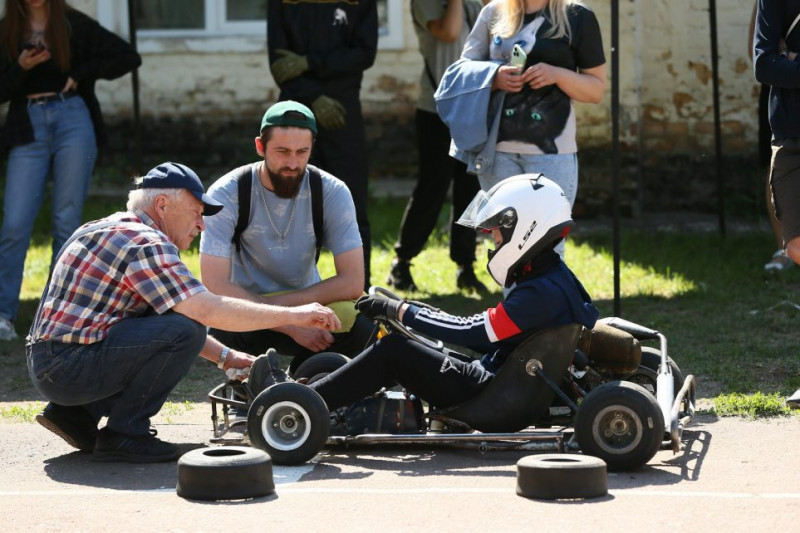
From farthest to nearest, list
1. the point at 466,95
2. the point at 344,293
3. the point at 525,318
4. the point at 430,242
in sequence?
the point at 430,242, the point at 466,95, the point at 344,293, the point at 525,318

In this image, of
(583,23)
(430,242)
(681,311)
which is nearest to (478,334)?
(583,23)

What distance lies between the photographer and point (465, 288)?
34.1ft

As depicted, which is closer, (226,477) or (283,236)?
(226,477)

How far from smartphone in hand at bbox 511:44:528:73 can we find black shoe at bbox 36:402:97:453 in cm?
289

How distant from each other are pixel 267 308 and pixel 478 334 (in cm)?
91

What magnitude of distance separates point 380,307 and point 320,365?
584mm

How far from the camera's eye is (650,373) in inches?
267

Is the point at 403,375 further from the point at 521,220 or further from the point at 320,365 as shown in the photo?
the point at 521,220

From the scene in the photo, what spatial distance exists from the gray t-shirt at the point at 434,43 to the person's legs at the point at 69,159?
2.32 metres

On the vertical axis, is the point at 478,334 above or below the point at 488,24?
below

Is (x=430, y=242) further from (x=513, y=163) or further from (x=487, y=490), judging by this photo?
(x=487, y=490)

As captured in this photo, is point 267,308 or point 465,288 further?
point 465,288

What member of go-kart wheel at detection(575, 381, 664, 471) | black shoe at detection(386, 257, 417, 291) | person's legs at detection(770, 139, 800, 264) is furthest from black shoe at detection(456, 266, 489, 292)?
go-kart wheel at detection(575, 381, 664, 471)

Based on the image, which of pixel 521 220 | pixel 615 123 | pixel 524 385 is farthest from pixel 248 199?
pixel 615 123
